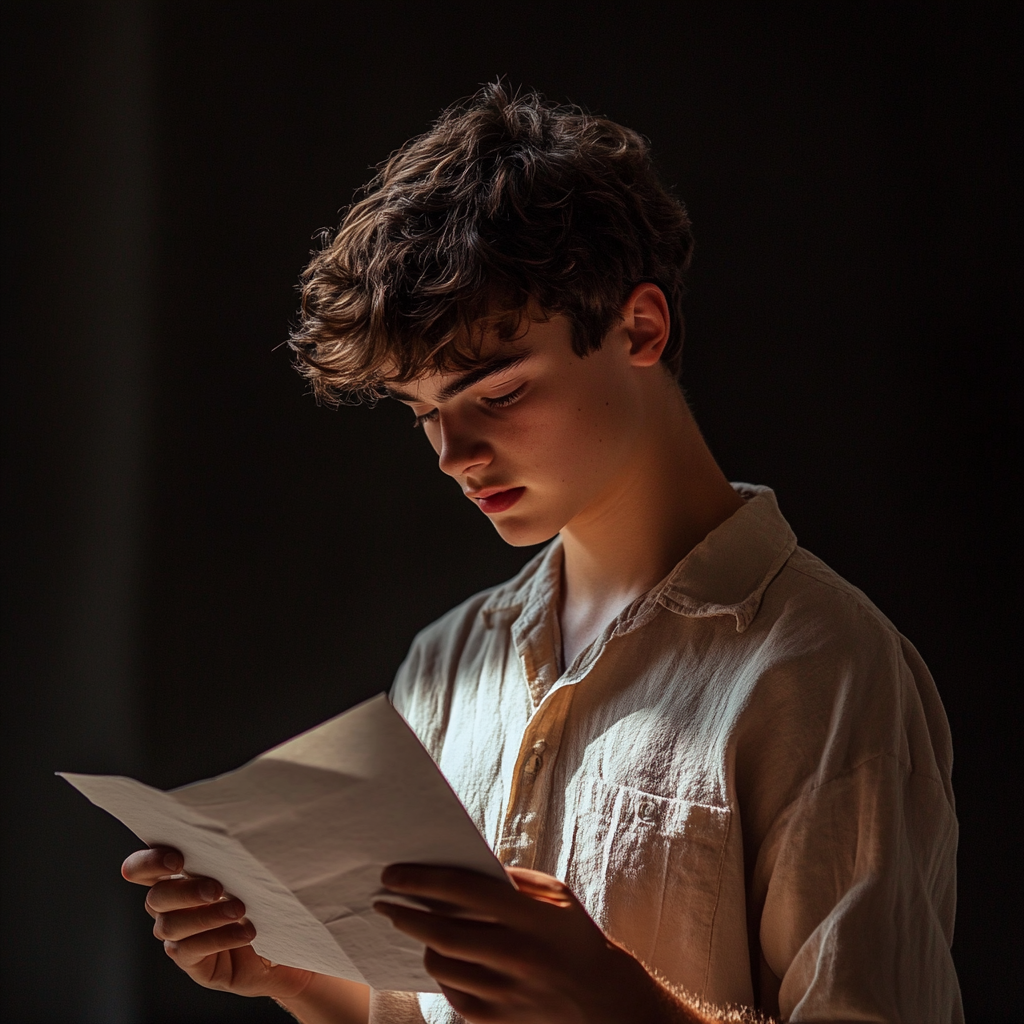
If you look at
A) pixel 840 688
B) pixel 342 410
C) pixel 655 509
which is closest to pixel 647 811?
pixel 840 688

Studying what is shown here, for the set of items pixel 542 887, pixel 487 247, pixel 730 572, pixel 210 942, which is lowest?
pixel 210 942

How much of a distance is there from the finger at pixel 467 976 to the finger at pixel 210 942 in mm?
227

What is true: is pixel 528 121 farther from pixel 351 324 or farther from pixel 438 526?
pixel 438 526

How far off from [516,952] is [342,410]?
3.62ft

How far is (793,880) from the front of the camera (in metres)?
0.76

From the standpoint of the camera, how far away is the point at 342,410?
5.32ft

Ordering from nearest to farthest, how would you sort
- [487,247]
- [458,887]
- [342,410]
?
[458,887]
[487,247]
[342,410]

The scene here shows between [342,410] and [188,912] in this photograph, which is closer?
[188,912]

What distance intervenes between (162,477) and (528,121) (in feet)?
3.04

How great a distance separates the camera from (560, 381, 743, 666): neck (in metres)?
0.98

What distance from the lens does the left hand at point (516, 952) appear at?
629mm

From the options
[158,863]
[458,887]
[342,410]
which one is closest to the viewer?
[458,887]

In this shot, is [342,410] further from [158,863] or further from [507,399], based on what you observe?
[158,863]

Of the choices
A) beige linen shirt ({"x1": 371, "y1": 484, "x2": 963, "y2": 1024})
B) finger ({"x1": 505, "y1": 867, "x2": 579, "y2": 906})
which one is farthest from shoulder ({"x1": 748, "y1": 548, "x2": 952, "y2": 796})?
finger ({"x1": 505, "y1": 867, "x2": 579, "y2": 906})
